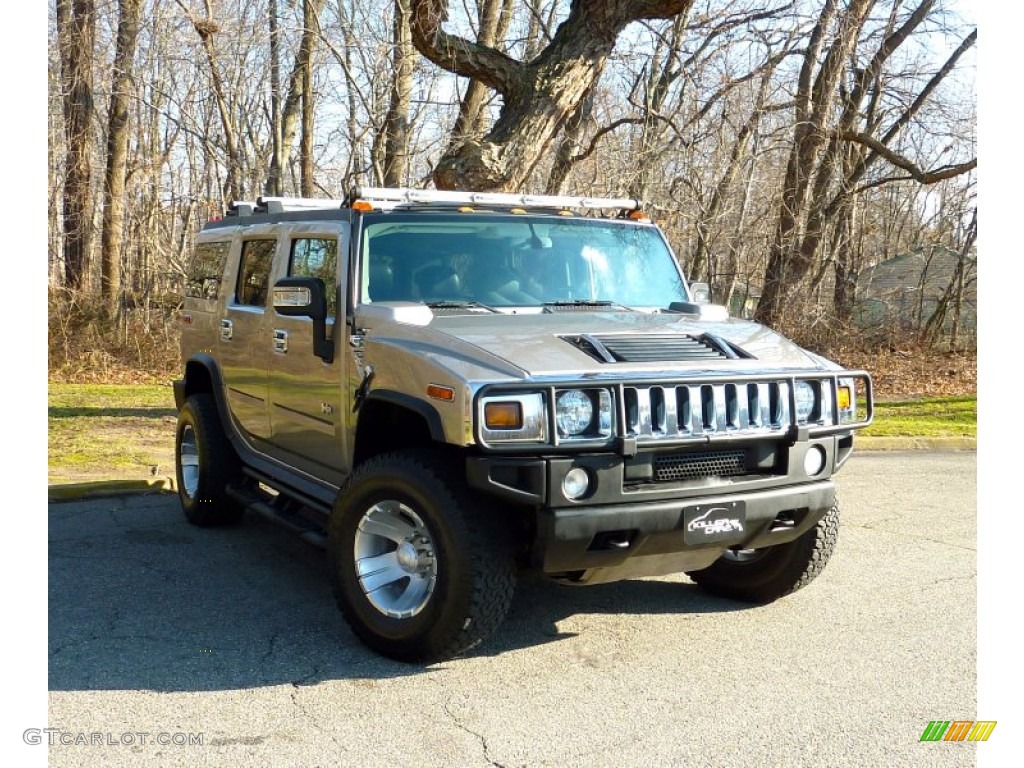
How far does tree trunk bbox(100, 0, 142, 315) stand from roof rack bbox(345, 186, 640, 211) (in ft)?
44.8

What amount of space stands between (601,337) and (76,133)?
16.7m

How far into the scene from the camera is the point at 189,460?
24.4ft

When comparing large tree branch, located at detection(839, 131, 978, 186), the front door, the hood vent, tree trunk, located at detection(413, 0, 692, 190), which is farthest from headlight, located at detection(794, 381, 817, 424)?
large tree branch, located at detection(839, 131, 978, 186)

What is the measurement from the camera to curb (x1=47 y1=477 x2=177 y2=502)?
25.6 feet

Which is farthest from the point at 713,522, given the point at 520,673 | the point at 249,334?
the point at 249,334

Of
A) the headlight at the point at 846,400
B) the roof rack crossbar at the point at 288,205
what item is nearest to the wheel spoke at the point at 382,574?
the headlight at the point at 846,400

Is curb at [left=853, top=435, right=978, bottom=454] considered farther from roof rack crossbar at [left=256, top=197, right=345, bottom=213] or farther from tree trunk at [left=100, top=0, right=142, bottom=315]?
tree trunk at [left=100, top=0, right=142, bottom=315]

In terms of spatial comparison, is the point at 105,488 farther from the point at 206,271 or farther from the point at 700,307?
the point at 700,307

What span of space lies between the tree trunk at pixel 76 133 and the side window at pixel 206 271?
11650 millimetres

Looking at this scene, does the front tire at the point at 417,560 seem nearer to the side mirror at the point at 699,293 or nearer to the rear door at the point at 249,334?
the rear door at the point at 249,334

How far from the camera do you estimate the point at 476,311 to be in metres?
5.16

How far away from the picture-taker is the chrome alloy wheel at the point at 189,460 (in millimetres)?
7230

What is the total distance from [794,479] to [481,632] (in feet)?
5.23

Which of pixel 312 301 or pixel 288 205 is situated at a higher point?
pixel 288 205
